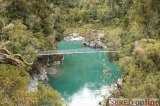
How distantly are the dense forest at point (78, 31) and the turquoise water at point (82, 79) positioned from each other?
192 cm

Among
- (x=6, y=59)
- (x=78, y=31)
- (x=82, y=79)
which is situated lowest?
(x=82, y=79)

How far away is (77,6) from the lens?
49.8 meters

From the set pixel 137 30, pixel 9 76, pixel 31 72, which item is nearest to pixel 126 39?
pixel 137 30

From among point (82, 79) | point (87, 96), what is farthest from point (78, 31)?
point (87, 96)

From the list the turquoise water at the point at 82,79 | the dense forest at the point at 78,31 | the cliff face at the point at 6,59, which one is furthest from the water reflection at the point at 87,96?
the cliff face at the point at 6,59

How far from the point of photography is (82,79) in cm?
3066

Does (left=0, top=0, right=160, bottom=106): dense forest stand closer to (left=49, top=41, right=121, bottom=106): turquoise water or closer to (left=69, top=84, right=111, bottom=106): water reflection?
(left=49, top=41, right=121, bottom=106): turquoise water

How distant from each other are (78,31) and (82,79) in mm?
13578

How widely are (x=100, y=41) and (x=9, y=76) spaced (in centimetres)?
2637

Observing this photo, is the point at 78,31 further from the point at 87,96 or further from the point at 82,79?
the point at 87,96

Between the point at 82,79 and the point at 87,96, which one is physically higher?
the point at 82,79

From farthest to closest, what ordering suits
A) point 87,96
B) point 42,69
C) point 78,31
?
1. point 78,31
2. point 42,69
3. point 87,96

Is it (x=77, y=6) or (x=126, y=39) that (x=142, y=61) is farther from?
(x=77, y=6)

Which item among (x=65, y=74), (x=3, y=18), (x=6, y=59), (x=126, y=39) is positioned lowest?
(x=65, y=74)
